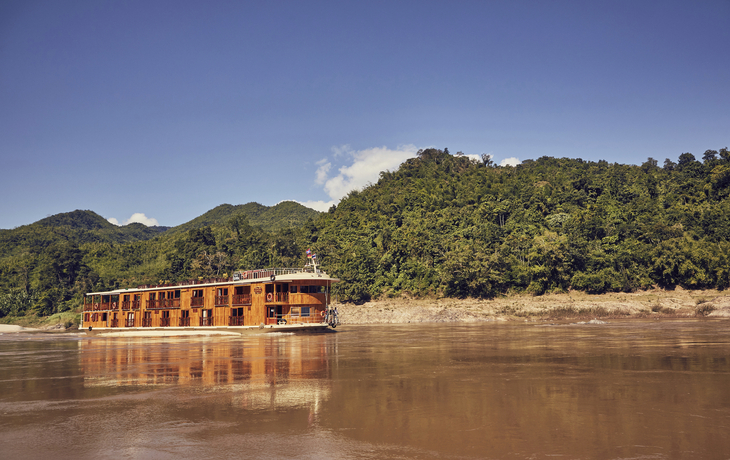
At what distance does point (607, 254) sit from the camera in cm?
6731

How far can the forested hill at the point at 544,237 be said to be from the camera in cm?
6262

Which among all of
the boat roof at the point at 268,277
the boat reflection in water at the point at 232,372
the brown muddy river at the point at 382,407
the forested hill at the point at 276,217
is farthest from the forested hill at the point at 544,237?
the forested hill at the point at 276,217

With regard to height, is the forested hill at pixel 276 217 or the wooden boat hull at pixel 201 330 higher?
the forested hill at pixel 276 217

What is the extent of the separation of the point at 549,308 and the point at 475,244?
1743 centimetres

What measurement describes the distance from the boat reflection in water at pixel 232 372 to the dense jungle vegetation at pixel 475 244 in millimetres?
45192

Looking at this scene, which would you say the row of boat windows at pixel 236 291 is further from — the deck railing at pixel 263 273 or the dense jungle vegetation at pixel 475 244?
the dense jungle vegetation at pixel 475 244

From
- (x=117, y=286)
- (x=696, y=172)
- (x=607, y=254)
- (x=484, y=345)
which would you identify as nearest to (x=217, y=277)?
(x=117, y=286)

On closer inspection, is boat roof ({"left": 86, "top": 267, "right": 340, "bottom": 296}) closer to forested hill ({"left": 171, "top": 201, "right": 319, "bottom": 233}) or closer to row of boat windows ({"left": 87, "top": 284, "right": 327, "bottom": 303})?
row of boat windows ({"left": 87, "top": 284, "right": 327, "bottom": 303})

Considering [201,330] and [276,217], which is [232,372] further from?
[276,217]

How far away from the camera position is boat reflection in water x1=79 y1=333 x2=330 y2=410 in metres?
14.4

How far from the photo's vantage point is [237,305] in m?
45.3

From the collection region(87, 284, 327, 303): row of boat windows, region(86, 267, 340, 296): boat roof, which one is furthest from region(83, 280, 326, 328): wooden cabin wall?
region(86, 267, 340, 296): boat roof

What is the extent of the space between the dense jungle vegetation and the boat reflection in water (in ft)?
148

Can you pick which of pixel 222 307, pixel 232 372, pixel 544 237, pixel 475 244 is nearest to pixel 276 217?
pixel 475 244
